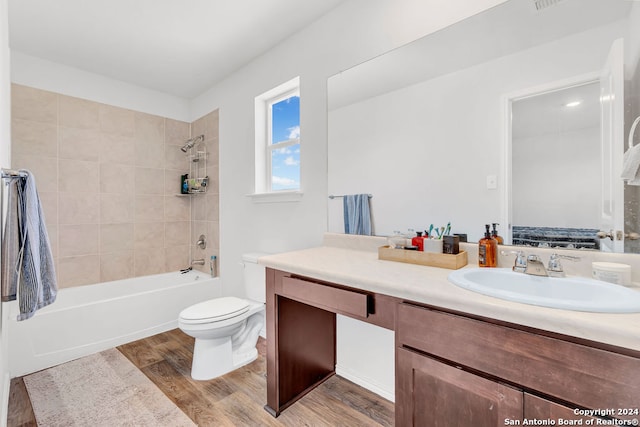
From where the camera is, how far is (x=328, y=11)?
1.82m

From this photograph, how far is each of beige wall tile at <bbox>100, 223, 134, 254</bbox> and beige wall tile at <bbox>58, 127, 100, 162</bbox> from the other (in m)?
0.65

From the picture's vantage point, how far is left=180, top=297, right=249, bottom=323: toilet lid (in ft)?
5.84

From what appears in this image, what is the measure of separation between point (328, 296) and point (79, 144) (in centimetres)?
277

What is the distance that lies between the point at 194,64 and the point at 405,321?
266 centimetres

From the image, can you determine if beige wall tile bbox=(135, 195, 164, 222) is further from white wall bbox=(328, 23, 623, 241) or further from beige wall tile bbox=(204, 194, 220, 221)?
white wall bbox=(328, 23, 623, 241)

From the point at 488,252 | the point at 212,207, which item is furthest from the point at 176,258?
the point at 488,252

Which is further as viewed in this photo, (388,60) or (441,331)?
(388,60)

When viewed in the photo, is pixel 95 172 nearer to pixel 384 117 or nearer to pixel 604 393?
pixel 384 117

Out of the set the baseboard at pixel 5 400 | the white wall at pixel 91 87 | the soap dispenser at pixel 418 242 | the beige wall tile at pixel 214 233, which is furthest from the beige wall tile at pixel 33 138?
the soap dispenser at pixel 418 242

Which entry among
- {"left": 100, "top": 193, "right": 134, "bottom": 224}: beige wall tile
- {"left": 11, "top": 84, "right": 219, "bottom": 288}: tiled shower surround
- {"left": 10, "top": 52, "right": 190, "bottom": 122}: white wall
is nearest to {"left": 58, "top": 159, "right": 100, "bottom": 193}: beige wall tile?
{"left": 11, "top": 84, "right": 219, "bottom": 288}: tiled shower surround

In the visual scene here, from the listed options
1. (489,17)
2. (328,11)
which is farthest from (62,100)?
(489,17)

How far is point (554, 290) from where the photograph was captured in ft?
3.29

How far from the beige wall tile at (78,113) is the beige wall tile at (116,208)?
651 mm

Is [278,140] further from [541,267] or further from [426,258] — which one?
[541,267]
